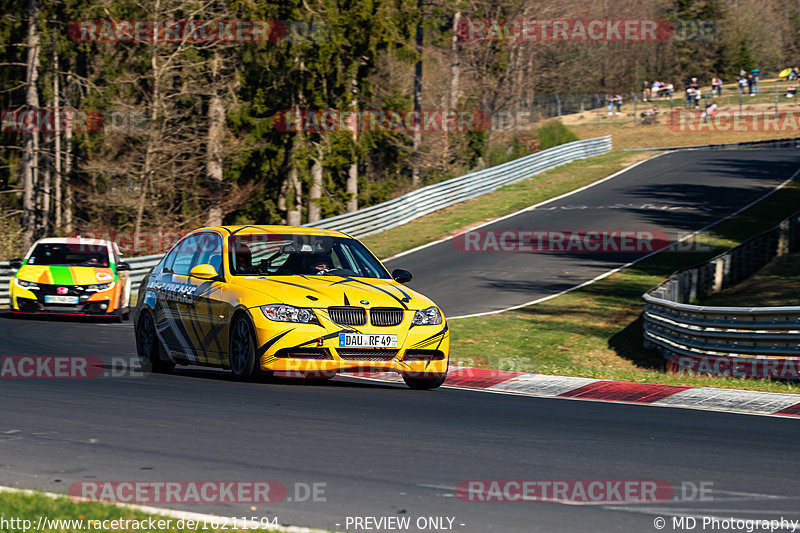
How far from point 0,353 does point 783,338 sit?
9782 millimetres

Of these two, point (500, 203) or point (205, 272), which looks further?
point (500, 203)

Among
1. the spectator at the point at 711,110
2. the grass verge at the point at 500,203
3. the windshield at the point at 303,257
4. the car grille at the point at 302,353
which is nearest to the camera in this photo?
the car grille at the point at 302,353

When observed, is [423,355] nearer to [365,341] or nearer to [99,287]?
[365,341]

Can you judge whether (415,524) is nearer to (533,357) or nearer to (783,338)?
(783,338)

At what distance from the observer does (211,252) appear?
10.9m

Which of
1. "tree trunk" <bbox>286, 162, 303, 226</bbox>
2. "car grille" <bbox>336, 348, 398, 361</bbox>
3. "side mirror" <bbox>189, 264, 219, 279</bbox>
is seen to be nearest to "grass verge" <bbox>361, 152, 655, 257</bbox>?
"tree trunk" <bbox>286, 162, 303, 226</bbox>

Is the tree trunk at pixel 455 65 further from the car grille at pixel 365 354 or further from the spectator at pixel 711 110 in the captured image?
the car grille at pixel 365 354

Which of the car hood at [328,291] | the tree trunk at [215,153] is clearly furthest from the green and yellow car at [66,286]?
the tree trunk at [215,153]

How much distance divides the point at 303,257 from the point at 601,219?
24.3m

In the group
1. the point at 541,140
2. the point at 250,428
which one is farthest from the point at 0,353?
the point at 541,140

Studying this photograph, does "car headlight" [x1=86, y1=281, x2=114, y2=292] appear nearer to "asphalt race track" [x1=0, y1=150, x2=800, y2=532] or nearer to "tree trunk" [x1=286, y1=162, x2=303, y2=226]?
"asphalt race track" [x1=0, y1=150, x2=800, y2=532]

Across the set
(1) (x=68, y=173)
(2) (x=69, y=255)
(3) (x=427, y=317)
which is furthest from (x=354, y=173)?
(3) (x=427, y=317)

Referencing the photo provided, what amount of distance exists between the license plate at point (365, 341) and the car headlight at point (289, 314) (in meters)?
0.30

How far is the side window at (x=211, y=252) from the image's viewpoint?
1071 centimetres
